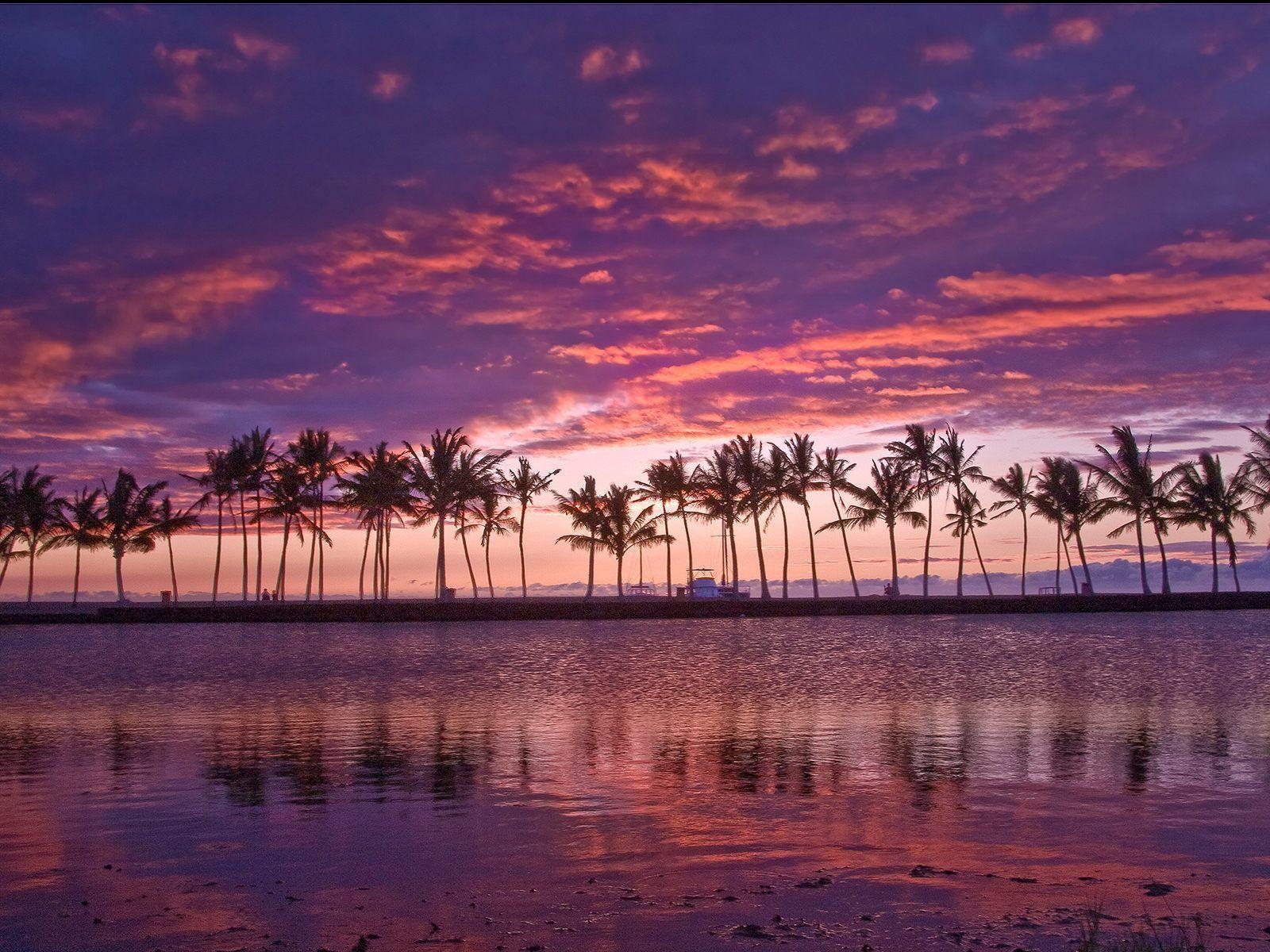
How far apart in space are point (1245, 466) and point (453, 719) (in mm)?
71026

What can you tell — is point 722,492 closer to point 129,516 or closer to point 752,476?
point 752,476

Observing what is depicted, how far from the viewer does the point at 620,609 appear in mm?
81688

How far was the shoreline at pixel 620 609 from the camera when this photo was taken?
7912 cm

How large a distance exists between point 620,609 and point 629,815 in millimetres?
69470

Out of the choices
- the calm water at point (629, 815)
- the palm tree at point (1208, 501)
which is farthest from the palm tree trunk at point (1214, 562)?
the calm water at point (629, 815)

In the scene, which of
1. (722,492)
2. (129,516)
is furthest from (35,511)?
(722,492)

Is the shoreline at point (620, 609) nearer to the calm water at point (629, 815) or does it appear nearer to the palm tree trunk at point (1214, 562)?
the palm tree trunk at point (1214, 562)

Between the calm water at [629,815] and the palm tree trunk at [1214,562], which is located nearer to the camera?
the calm water at [629,815]

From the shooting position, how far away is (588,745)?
18641mm

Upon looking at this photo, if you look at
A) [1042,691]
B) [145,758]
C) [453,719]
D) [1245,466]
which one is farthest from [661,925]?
[1245,466]

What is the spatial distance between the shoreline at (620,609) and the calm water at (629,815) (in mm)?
Answer: 49203

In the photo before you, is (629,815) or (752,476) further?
(752,476)

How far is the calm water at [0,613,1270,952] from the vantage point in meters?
8.44

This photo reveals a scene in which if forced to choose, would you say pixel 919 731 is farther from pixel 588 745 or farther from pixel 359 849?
pixel 359 849
